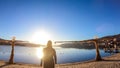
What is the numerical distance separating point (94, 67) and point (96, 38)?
542 cm

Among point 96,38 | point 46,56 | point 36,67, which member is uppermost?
point 96,38

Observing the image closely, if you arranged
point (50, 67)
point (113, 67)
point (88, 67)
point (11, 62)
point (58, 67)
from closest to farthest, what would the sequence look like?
point (50, 67)
point (113, 67)
point (88, 67)
point (58, 67)
point (11, 62)

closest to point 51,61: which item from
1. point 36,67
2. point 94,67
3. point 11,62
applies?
point 94,67

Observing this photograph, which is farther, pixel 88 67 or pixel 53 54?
pixel 88 67

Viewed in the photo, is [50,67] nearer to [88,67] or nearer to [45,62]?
[45,62]

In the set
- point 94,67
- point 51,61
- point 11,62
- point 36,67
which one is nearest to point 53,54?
point 51,61

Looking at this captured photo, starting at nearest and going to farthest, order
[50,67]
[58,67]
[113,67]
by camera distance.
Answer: [50,67] → [113,67] → [58,67]

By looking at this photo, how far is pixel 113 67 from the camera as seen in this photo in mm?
12062

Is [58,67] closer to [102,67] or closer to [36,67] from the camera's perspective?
[36,67]

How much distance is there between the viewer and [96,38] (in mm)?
17484

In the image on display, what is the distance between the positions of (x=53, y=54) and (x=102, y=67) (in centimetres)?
623

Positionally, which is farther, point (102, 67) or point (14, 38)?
point (14, 38)

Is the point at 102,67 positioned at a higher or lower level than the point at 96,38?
lower

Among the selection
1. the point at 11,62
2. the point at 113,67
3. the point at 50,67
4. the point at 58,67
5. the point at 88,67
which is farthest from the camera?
the point at 11,62
